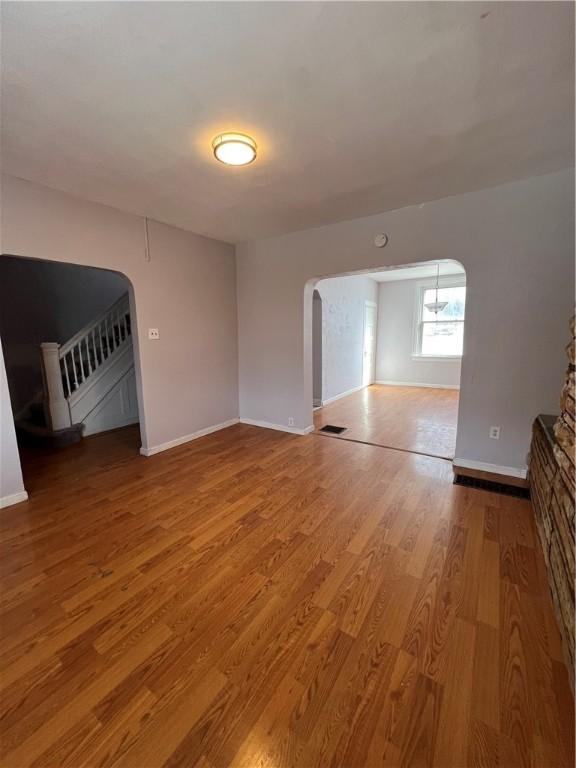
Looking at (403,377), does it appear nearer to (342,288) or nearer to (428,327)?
(428,327)

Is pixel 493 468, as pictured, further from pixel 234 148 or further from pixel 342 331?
pixel 342 331

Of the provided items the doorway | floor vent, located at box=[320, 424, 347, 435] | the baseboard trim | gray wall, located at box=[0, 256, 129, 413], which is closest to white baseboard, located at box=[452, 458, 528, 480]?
the baseboard trim

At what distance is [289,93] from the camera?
1.62 meters

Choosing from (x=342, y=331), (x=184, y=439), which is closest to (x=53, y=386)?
(x=184, y=439)

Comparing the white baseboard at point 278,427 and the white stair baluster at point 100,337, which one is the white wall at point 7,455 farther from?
the white baseboard at point 278,427

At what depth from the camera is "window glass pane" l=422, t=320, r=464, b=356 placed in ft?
23.4

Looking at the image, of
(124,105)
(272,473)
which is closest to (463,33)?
(124,105)

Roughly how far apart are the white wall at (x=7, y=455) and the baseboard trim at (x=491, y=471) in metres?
3.90

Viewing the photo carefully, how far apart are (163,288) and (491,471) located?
3.93m

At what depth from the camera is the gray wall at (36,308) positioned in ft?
16.1

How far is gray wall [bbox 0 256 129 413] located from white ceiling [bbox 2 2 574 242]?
10.5 ft

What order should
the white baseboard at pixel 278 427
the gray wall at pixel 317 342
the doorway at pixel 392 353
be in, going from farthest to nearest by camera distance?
the gray wall at pixel 317 342, the doorway at pixel 392 353, the white baseboard at pixel 278 427

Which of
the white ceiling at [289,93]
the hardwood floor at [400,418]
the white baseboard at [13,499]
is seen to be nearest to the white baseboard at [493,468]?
the hardwood floor at [400,418]

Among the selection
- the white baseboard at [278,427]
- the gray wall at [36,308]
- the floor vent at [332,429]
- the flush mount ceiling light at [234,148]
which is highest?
the flush mount ceiling light at [234,148]
